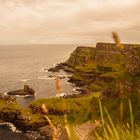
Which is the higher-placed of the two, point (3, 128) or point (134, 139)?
point (134, 139)

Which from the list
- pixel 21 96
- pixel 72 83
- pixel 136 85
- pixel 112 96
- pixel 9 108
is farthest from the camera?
pixel 72 83

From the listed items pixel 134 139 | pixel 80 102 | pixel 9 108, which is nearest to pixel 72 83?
pixel 80 102

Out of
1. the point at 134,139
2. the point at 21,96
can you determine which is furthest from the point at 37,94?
the point at 134,139

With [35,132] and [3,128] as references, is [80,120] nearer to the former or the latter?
[35,132]

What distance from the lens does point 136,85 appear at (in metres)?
69.8

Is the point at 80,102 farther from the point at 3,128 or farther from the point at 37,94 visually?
the point at 37,94

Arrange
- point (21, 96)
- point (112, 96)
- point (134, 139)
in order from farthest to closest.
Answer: point (21, 96), point (112, 96), point (134, 139)

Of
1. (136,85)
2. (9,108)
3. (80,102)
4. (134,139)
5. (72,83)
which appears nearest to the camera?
→ (134,139)

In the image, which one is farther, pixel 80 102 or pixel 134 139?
pixel 80 102

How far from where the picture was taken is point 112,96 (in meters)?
74.2

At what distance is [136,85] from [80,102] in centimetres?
2348

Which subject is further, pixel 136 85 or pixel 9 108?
pixel 9 108

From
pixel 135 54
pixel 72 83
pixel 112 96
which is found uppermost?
pixel 135 54

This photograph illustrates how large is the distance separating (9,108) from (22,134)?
11.9 meters
